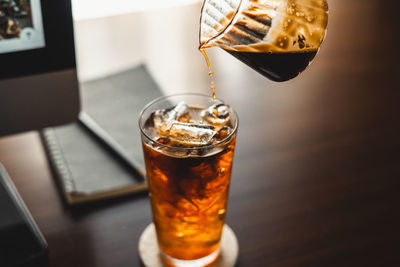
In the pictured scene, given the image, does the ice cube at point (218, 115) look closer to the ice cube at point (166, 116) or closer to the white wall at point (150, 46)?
the ice cube at point (166, 116)

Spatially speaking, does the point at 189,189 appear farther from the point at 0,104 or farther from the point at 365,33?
the point at 365,33

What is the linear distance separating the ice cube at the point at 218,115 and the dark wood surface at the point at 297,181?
223 mm

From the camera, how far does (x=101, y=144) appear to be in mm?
1047

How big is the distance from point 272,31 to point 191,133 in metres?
0.20

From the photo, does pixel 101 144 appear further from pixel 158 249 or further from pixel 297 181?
pixel 297 181

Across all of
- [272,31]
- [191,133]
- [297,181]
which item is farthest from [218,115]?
[297,181]

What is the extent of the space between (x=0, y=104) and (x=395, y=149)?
790 mm

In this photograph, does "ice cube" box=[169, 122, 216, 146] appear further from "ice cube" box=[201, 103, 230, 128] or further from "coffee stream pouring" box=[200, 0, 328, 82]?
"coffee stream pouring" box=[200, 0, 328, 82]

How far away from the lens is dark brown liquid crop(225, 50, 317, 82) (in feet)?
2.09

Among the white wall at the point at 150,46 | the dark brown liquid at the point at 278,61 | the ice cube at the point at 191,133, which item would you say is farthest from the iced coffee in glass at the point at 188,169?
the white wall at the point at 150,46

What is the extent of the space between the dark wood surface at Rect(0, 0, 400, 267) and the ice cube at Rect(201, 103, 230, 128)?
0.73ft

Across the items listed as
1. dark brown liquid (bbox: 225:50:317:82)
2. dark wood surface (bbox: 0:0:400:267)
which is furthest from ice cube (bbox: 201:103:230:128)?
dark wood surface (bbox: 0:0:400:267)

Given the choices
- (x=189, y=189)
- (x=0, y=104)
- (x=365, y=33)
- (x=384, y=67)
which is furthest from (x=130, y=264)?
(x=365, y=33)

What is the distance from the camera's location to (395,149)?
104 centimetres
